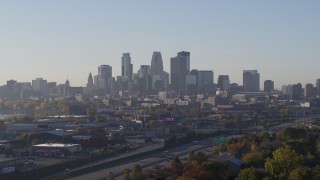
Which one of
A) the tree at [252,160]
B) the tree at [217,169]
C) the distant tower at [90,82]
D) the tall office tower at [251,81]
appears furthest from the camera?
the tall office tower at [251,81]

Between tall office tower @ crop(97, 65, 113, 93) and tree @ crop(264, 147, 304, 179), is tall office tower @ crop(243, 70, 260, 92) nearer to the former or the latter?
tall office tower @ crop(97, 65, 113, 93)

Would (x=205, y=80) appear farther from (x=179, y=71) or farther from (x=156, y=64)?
(x=179, y=71)

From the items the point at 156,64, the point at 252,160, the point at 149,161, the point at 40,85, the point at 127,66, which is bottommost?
the point at 149,161

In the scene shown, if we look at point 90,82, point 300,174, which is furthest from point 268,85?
point 300,174

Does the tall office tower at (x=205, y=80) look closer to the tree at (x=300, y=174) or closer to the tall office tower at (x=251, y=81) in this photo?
the tall office tower at (x=251, y=81)

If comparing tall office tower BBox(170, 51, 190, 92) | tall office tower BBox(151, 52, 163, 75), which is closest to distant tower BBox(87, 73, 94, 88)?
tall office tower BBox(151, 52, 163, 75)

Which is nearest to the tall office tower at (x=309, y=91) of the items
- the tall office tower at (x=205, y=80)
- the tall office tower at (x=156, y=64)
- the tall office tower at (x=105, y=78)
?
the tall office tower at (x=205, y=80)
